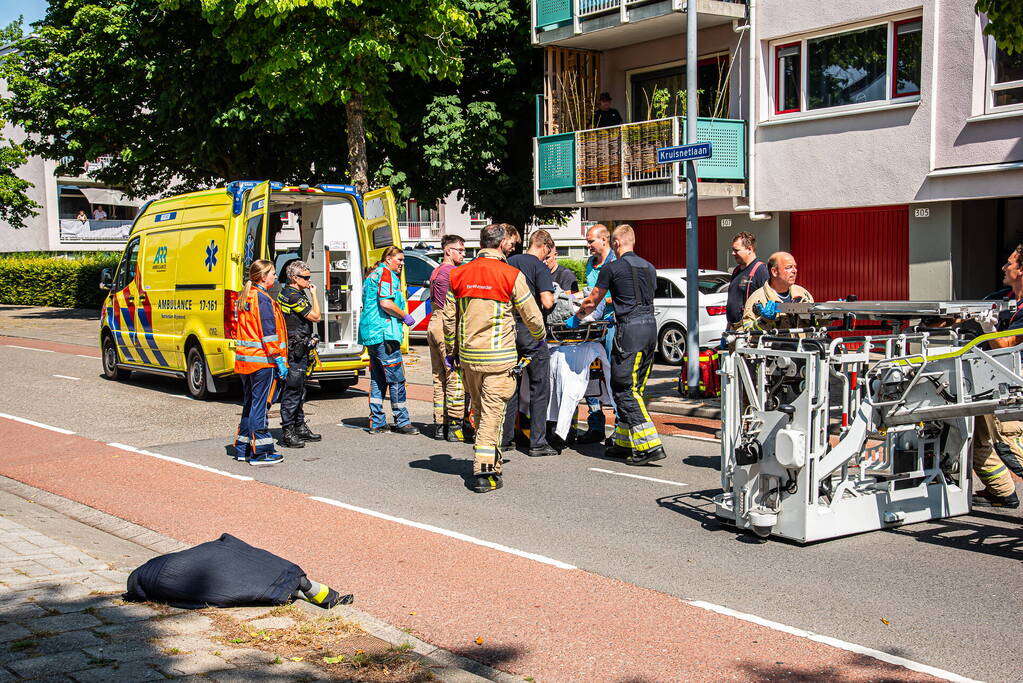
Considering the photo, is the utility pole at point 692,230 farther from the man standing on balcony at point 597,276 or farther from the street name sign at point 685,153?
the man standing on balcony at point 597,276

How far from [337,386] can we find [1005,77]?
11.1 m

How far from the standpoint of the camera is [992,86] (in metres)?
16.1

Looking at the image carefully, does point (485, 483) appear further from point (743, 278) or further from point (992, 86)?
point (992, 86)

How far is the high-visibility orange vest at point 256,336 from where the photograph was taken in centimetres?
962

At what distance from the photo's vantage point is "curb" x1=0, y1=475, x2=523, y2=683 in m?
4.59

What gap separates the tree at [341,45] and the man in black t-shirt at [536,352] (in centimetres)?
925

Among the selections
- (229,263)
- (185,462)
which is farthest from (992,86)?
(185,462)

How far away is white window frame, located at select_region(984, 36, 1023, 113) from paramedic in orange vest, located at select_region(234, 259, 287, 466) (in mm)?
11866

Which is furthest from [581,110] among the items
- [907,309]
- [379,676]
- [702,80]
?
[379,676]

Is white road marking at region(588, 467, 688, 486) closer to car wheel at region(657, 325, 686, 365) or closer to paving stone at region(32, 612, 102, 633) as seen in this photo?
paving stone at region(32, 612, 102, 633)

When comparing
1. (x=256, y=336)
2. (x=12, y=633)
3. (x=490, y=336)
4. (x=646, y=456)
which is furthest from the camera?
(x=256, y=336)

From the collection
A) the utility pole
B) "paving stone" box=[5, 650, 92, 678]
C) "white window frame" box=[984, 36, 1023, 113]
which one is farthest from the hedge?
"paving stone" box=[5, 650, 92, 678]

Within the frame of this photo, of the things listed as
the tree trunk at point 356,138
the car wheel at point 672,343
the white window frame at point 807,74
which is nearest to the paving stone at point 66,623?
the car wheel at point 672,343

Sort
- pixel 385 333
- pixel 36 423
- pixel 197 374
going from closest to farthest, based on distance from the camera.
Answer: pixel 385 333 → pixel 36 423 → pixel 197 374
